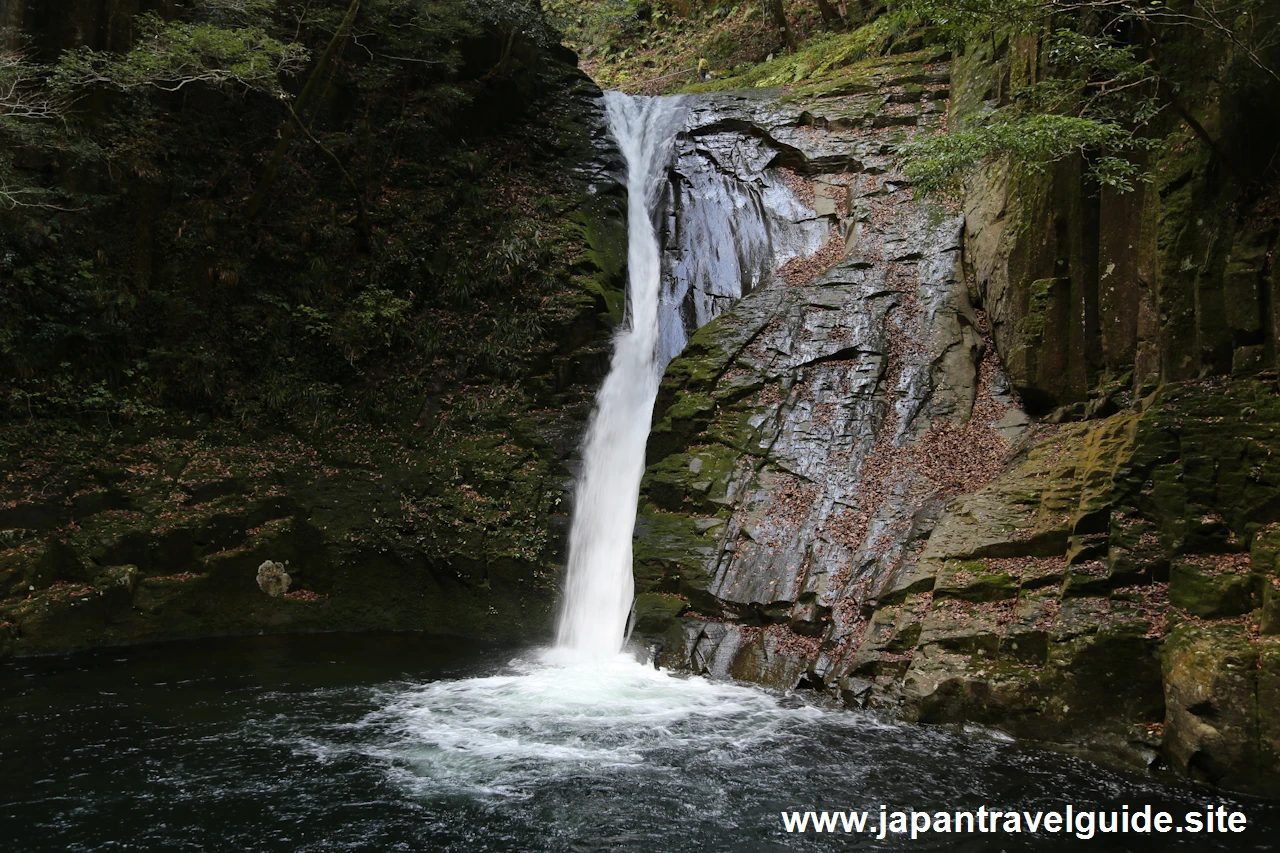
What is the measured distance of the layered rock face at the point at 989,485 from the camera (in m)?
6.46

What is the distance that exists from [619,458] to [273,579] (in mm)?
5345

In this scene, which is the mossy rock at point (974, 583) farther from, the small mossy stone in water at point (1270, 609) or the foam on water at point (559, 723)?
the small mossy stone in water at point (1270, 609)

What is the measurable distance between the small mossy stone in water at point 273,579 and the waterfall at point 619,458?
13.2 ft

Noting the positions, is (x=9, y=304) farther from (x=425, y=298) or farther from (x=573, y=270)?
(x=573, y=270)

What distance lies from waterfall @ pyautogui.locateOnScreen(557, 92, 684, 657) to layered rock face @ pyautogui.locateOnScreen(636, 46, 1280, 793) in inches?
38.0

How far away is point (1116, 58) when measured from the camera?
23.8 feet

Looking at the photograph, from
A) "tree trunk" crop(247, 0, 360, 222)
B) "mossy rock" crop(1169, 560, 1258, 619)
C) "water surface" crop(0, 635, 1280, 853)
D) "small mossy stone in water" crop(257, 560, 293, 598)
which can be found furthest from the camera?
"tree trunk" crop(247, 0, 360, 222)

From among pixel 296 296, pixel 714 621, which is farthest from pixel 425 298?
pixel 714 621

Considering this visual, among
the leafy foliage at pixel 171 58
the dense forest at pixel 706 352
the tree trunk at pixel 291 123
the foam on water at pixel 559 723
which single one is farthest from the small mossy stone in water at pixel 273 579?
the leafy foliage at pixel 171 58

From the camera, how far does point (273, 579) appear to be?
11438 mm

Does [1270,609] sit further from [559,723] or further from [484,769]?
[484,769]

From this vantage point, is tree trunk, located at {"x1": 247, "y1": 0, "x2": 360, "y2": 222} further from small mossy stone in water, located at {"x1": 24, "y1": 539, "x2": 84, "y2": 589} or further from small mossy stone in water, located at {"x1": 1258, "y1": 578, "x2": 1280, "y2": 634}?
small mossy stone in water, located at {"x1": 1258, "y1": 578, "x2": 1280, "y2": 634}

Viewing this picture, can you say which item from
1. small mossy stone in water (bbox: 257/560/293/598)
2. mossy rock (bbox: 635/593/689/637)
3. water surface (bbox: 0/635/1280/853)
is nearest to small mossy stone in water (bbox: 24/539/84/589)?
water surface (bbox: 0/635/1280/853)

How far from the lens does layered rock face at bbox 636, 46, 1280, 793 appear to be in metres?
6.46
